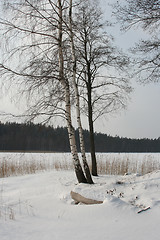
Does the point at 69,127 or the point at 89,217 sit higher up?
the point at 69,127

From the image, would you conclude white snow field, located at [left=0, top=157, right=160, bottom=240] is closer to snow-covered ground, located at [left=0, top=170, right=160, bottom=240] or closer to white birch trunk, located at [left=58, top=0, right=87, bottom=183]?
snow-covered ground, located at [left=0, top=170, right=160, bottom=240]

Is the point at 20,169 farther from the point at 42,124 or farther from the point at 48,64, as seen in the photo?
the point at 48,64

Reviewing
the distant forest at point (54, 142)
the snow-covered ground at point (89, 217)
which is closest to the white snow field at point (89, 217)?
the snow-covered ground at point (89, 217)

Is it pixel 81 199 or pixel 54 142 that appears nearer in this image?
pixel 81 199

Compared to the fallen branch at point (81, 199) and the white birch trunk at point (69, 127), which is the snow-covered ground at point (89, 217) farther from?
the white birch trunk at point (69, 127)

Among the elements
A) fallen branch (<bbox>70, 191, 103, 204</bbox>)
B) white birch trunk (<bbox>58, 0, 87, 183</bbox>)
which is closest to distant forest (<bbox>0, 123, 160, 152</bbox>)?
white birch trunk (<bbox>58, 0, 87, 183</bbox>)

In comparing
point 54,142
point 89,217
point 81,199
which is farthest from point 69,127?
point 54,142

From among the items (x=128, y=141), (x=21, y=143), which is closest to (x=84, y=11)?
(x=21, y=143)

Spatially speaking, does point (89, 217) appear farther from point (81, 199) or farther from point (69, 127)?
point (69, 127)

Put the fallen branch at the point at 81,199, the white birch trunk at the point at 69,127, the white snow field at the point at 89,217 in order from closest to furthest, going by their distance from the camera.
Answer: the white snow field at the point at 89,217 → the fallen branch at the point at 81,199 → the white birch trunk at the point at 69,127

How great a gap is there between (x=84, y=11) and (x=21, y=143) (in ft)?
127

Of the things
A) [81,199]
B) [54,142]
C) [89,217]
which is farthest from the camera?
[54,142]

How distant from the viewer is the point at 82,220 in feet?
11.5

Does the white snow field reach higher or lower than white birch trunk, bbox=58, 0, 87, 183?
lower
